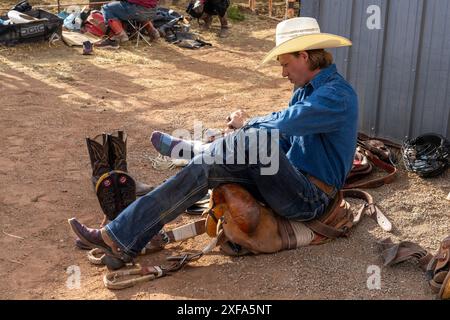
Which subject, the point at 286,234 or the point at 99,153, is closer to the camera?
the point at 286,234

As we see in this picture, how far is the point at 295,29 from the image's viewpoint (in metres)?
4.50

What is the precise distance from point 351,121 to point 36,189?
2.77 m

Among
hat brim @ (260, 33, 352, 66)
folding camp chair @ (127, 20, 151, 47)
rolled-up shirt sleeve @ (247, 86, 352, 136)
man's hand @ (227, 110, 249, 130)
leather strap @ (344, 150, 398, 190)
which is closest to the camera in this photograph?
rolled-up shirt sleeve @ (247, 86, 352, 136)

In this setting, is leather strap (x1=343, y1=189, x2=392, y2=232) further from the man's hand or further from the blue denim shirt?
the man's hand

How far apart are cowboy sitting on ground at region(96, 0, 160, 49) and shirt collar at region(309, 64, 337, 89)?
779cm

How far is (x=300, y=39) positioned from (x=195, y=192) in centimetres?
114

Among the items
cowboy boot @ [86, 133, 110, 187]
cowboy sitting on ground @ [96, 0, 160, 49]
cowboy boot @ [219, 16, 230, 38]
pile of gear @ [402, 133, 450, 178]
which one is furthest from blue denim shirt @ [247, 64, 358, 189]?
cowboy boot @ [219, 16, 230, 38]

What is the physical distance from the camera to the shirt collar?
439 cm

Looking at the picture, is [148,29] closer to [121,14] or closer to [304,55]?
[121,14]

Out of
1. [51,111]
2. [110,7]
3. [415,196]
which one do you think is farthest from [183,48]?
[415,196]

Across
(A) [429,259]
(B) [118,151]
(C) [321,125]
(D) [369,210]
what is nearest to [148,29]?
(B) [118,151]

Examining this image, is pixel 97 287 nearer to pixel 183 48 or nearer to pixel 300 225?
pixel 300 225

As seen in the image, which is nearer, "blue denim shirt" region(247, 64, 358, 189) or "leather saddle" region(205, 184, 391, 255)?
"blue denim shirt" region(247, 64, 358, 189)
